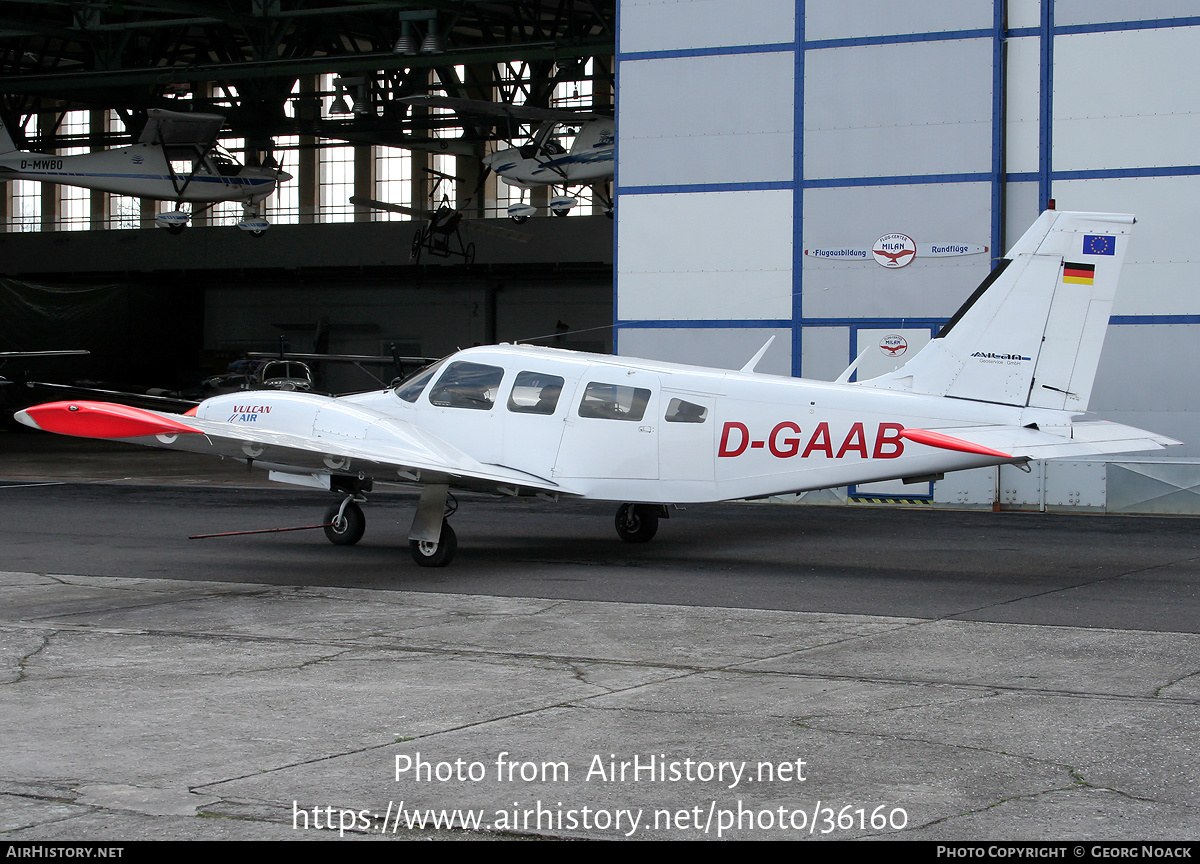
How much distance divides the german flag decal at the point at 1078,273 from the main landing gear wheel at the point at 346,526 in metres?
8.05

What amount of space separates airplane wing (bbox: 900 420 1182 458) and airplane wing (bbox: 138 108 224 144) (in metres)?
30.5

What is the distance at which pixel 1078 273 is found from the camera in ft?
40.1

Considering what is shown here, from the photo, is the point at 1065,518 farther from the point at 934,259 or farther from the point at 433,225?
the point at 433,225

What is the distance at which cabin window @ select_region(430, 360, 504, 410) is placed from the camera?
13.7 metres

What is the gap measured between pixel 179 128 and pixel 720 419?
30.2 metres

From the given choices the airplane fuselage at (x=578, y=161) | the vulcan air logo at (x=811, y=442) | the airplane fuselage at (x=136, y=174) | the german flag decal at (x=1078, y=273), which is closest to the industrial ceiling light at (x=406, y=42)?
the airplane fuselage at (x=578, y=161)

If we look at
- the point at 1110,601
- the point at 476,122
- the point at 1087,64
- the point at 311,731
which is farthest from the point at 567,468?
the point at 476,122

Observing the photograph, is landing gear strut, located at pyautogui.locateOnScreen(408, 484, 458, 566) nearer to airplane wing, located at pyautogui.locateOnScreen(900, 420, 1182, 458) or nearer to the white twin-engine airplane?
the white twin-engine airplane

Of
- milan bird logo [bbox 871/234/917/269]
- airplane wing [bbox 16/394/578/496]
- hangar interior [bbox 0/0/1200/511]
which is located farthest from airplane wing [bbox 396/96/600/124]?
airplane wing [bbox 16/394/578/496]

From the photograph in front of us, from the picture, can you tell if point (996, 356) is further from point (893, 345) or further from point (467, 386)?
point (893, 345)

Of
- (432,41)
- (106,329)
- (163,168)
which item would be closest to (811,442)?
(432,41)

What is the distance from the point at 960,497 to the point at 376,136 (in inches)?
→ 1092

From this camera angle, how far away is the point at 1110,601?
35.7ft

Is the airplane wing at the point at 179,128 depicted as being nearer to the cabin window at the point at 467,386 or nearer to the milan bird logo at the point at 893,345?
the milan bird logo at the point at 893,345
